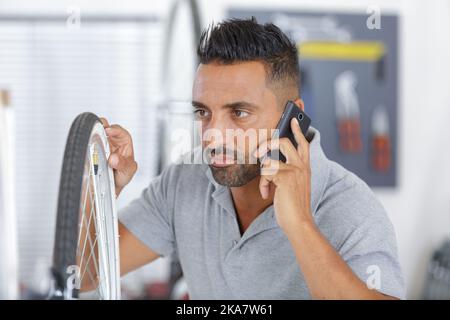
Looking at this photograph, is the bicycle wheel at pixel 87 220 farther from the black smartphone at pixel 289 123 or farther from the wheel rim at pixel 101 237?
the black smartphone at pixel 289 123

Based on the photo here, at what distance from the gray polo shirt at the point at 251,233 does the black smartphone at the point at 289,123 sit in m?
0.04

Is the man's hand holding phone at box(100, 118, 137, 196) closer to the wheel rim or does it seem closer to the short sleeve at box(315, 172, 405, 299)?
the wheel rim

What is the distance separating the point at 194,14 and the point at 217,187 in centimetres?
69

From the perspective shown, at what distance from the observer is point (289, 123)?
63 centimetres

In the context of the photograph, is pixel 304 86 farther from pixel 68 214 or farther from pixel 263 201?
pixel 68 214

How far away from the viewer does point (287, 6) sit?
Answer: 2.09 meters

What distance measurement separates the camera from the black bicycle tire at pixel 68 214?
1.32 feet

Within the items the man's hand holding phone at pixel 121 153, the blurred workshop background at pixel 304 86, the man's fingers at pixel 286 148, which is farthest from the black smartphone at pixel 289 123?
the blurred workshop background at pixel 304 86

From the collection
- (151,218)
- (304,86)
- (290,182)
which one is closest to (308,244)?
(290,182)

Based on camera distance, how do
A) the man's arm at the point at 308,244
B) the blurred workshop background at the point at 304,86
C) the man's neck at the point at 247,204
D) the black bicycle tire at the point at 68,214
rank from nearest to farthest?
the black bicycle tire at the point at 68,214 → the man's arm at the point at 308,244 → the man's neck at the point at 247,204 → the blurred workshop background at the point at 304,86

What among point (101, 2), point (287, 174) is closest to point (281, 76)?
point (287, 174)

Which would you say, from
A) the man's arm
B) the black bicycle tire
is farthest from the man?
the black bicycle tire

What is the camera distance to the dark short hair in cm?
62
